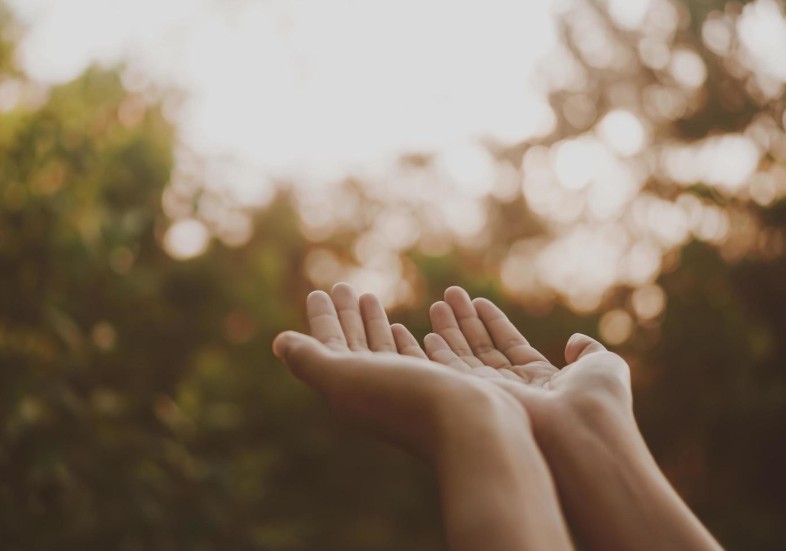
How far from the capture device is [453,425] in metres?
1.37

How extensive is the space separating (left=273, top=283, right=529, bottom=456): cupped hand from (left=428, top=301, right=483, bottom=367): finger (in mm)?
336

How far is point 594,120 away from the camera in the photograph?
1288 cm

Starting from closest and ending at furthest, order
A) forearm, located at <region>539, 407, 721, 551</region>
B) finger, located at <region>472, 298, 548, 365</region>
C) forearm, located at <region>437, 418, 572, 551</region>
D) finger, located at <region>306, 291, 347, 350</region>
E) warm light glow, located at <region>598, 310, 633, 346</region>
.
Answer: forearm, located at <region>437, 418, 572, 551</region>, forearm, located at <region>539, 407, 721, 551</region>, finger, located at <region>306, 291, 347, 350</region>, finger, located at <region>472, 298, 548, 365</region>, warm light glow, located at <region>598, 310, 633, 346</region>

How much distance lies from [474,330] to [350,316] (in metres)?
0.40

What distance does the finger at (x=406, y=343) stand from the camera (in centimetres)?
190

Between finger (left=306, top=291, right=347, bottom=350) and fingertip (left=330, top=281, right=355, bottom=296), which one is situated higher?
fingertip (left=330, top=281, right=355, bottom=296)

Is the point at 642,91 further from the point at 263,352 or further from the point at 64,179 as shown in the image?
the point at 64,179

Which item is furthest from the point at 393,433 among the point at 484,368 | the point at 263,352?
the point at 263,352

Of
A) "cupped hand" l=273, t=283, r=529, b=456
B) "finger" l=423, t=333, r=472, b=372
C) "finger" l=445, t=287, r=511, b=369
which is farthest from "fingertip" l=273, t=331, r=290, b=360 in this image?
"finger" l=445, t=287, r=511, b=369

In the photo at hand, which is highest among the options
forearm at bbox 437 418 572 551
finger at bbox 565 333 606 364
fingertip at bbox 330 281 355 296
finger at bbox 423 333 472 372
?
fingertip at bbox 330 281 355 296

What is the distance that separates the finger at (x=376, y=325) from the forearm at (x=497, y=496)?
56 centimetres

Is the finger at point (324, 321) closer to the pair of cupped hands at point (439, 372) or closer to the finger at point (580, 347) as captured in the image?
the pair of cupped hands at point (439, 372)

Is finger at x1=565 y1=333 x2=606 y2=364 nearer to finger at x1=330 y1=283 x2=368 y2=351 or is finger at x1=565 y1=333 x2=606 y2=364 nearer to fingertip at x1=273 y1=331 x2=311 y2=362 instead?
finger at x1=330 y1=283 x2=368 y2=351

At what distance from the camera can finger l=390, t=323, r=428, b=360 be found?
1901mm
